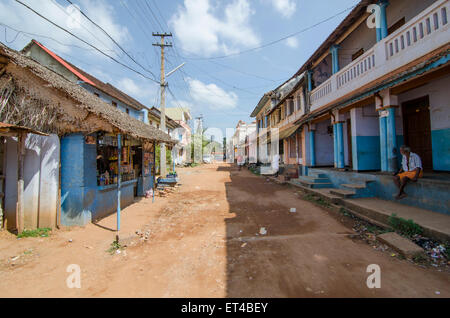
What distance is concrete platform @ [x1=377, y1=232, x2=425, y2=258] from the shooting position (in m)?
3.39

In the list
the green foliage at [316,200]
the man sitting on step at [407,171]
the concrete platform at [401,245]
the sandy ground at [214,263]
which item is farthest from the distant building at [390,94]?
the sandy ground at [214,263]

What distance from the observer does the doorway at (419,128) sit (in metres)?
6.63

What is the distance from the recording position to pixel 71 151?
518 cm

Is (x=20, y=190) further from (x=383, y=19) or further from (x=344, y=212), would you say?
(x=383, y=19)

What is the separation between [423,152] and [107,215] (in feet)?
36.7

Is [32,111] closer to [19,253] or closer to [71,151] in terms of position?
[71,151]

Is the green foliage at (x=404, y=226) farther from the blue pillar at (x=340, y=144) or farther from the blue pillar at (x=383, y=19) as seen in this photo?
the blue pillar at (x=383, y=19)

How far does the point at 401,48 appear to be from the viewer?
5.80 m

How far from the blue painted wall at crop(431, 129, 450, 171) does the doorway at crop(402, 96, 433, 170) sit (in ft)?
1.81

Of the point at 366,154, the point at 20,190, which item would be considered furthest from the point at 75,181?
the point at 366,154

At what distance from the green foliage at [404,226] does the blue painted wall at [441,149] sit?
10.8 ft

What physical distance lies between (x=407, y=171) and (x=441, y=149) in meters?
1.88

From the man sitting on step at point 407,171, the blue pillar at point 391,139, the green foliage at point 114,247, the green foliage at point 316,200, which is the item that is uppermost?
the blue pillar at point 391,139
